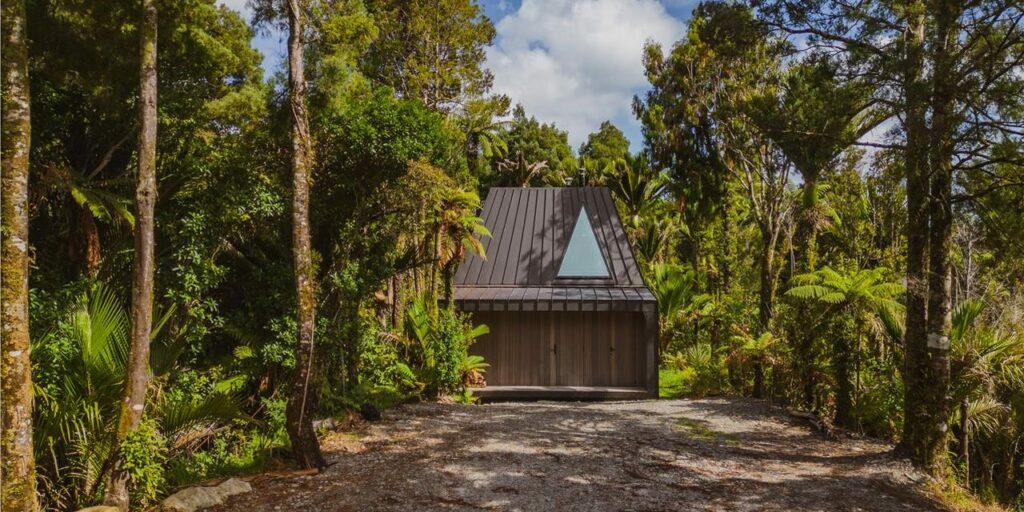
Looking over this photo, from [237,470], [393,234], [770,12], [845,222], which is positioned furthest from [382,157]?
[845,222]

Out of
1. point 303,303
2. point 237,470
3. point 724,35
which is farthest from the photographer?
point 724,35

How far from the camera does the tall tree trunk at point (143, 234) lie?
5785mm

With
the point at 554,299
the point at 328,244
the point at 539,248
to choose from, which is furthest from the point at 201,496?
the point at 539,248

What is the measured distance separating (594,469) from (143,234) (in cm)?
551

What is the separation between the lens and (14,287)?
15.4 ft

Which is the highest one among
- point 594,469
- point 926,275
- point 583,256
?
point 583,256

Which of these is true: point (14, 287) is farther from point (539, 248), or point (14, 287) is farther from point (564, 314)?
point (539, 248)

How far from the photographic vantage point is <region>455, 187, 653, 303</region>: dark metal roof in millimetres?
13992

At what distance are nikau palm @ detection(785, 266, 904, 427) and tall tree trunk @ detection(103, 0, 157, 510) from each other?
908 centimetres

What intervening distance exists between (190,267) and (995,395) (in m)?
11.9

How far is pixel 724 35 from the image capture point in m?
8.09

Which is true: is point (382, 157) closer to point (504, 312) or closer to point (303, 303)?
point (303, 303)

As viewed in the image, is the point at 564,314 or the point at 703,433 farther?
the point at 564,314

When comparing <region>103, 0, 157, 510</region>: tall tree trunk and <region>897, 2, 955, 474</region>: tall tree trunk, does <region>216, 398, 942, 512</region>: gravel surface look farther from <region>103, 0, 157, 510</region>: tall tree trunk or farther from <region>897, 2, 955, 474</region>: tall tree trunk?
<region>103, 0, 157, 510</region>: tall tree trunk
